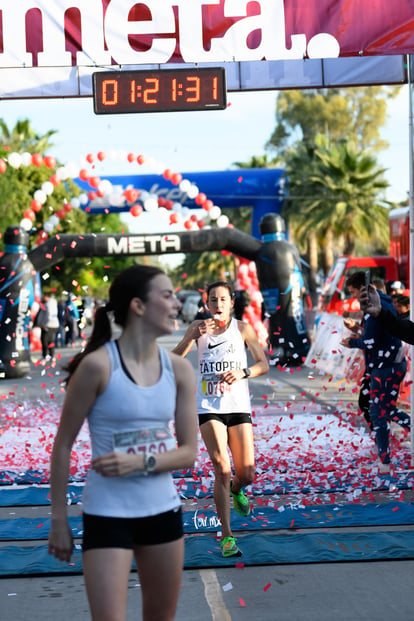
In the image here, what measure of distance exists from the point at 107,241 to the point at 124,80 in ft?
50.5

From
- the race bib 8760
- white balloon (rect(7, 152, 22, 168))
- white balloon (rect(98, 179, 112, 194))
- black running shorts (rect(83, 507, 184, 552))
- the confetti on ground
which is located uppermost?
white balloon (rect(7, 152, 22, 168))

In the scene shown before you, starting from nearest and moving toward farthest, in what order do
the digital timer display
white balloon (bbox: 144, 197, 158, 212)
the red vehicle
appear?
the digital timer display < the red vehicle < white balloon (bbox: 144, 197, 158, 212)

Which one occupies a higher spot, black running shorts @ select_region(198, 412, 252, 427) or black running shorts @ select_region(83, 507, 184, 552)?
black running shorts @ select_region(83, 507, 184, 552)

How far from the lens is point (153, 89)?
8.98 meters

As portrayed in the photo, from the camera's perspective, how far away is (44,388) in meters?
18.9

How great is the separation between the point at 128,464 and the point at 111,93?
617 centimetres

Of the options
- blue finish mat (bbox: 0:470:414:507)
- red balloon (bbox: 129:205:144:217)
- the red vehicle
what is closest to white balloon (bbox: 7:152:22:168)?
red balloon (bbox: 129:205:144:217)

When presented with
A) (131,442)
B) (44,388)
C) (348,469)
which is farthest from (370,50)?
(44,388)

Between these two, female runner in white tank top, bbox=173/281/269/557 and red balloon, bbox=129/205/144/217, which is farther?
red balloon, bbox=129/205/144/217

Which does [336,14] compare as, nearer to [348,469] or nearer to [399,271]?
[348,469]

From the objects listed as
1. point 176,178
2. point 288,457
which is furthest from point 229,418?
point 176,178

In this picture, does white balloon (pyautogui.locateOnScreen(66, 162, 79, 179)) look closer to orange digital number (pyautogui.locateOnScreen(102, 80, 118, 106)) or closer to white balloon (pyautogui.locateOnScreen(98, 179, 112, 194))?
white balloon (pyautogui.locateOnScreen(98, 179, 112, 194))

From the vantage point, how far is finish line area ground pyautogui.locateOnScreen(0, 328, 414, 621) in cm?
544

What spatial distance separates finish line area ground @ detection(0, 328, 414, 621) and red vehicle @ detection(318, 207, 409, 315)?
539 inches
